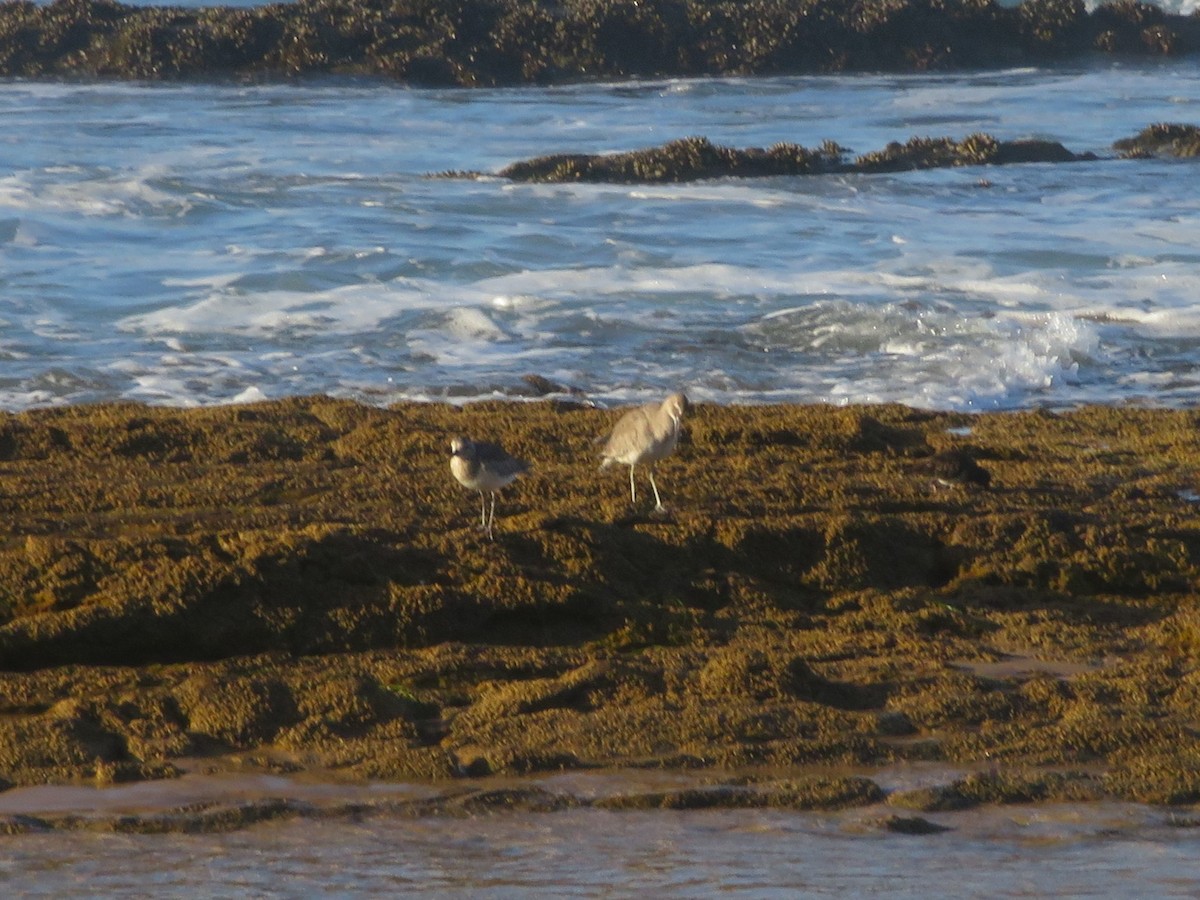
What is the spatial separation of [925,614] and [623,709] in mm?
1141

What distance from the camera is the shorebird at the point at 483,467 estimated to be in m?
4.97

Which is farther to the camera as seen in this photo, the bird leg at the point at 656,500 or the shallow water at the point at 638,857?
the bird leg at the point at 656,500

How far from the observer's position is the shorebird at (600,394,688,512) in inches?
210

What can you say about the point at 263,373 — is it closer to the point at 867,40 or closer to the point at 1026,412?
the point at 1026,412

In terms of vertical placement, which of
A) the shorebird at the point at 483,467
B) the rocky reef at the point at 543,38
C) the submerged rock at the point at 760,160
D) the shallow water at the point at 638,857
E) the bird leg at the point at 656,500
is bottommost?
the shallow water at the point at 638,857

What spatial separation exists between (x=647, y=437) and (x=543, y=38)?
20.2 meters

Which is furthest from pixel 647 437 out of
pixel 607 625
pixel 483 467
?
pixel 607 625

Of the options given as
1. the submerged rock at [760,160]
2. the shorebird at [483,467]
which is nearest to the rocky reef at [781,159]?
the submerged rock at [760,160]

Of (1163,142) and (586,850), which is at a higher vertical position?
(1163,142)

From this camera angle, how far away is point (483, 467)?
4965 millimetres

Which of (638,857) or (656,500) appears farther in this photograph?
(656,500)

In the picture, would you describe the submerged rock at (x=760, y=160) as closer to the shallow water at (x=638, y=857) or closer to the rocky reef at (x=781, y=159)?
the rocky reef at (x=781, y=159)

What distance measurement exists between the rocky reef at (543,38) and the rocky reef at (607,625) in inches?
743

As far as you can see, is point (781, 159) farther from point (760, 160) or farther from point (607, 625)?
point (607, 625)
